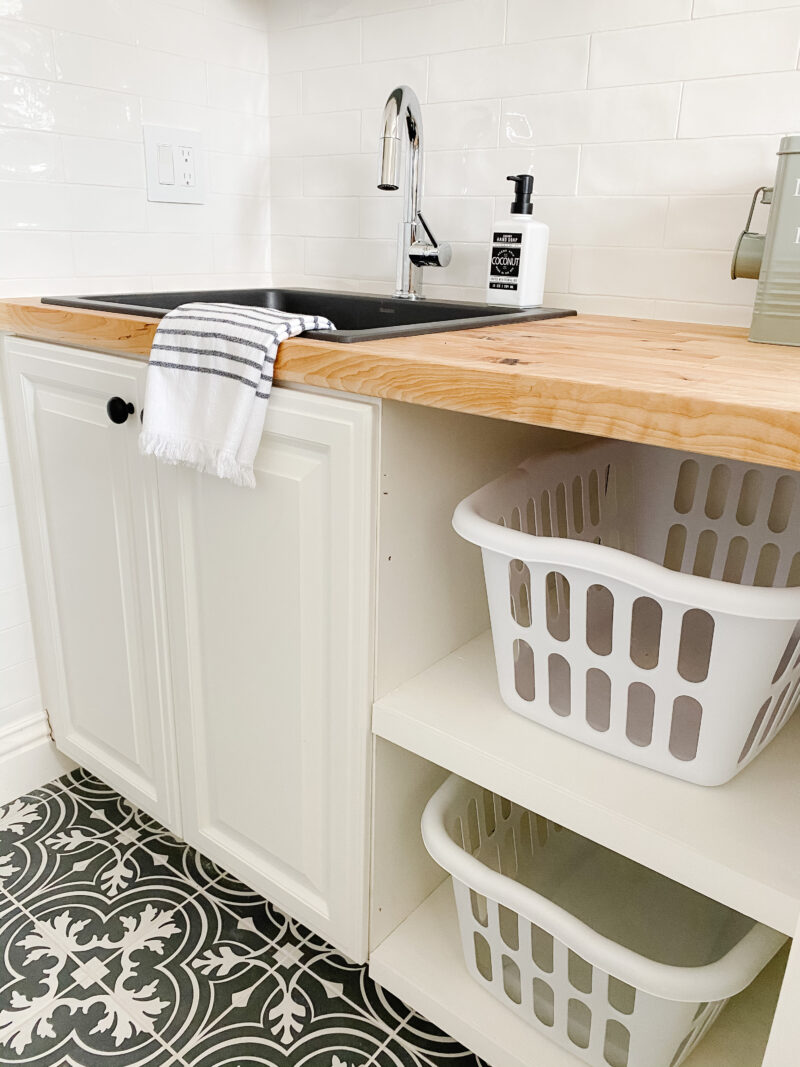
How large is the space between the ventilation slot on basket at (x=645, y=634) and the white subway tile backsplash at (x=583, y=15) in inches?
32.5

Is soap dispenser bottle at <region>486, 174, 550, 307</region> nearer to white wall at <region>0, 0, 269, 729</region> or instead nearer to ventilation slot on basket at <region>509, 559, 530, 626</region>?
ventilation slot on basket at <region>509, 559, 530, 626</region>

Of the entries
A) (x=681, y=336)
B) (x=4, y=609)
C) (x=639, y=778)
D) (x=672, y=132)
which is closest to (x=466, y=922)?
(x=639, y=778)

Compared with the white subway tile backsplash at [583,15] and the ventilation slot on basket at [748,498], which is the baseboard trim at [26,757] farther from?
the white subway tile backsplash at [583,15]

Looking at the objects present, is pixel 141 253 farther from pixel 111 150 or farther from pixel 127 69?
pixel 127 69

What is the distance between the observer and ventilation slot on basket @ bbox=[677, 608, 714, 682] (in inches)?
39.4

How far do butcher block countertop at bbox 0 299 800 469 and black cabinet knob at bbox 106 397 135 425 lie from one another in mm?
65

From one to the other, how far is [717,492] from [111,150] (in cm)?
117

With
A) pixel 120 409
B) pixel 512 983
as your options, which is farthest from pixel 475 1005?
pixel 120 409

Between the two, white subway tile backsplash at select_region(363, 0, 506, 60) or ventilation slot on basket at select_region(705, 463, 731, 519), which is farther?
white subway tile backsplash at select_region(363, 0, 506, 60)

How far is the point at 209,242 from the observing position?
162cm

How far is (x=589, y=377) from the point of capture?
70 centimetres

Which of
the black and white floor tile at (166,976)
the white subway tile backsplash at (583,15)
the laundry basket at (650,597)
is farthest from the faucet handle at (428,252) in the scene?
the black and white floor tile at (166,976)

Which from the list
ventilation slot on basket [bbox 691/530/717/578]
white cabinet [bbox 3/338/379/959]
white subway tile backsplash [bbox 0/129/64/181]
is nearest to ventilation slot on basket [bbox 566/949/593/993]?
white cabinet [bbox 3/338/379/959]

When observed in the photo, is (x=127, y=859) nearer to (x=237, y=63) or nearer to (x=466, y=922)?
(x=466, y=922)
